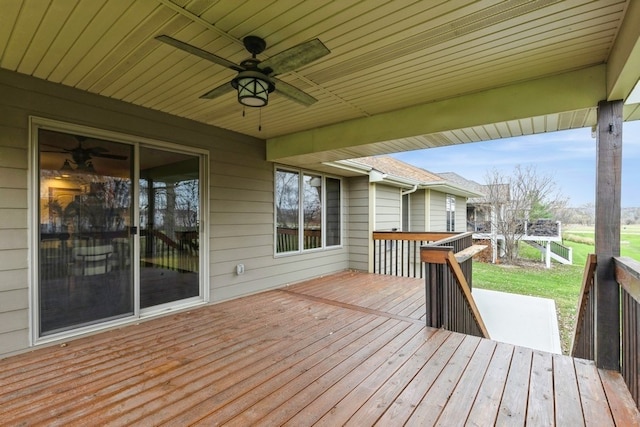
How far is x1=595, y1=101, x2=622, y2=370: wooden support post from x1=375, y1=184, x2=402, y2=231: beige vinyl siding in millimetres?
4513

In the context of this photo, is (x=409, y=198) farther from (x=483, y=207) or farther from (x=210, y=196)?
(x=210, y=196)

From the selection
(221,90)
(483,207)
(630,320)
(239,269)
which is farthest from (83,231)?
(483,207)

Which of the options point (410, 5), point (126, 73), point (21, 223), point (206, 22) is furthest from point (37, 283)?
point (410, 5)

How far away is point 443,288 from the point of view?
3.29m

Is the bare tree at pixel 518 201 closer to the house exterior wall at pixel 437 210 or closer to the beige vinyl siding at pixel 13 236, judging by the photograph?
the house exterior wall at pixel 437 210

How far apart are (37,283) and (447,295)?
4.10m

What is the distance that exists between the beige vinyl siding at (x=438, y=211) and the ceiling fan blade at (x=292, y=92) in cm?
782

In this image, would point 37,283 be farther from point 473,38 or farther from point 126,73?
point 473,38

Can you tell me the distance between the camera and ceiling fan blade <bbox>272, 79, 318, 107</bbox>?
7.61 ft

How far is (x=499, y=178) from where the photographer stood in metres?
12.1

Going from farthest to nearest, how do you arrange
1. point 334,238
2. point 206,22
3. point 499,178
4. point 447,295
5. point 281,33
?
point 499,178, point 334,238, point 447,295, point 281,33, point 206,22

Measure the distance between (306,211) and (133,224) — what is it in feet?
10.2

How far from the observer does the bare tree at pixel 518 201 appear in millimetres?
11227

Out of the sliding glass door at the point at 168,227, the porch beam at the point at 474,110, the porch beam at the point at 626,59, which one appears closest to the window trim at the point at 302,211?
the porch beam at the point at 474,110
